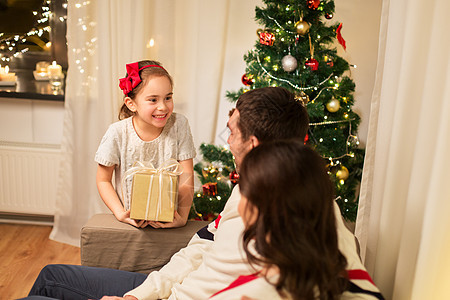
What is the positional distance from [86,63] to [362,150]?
1737 mm

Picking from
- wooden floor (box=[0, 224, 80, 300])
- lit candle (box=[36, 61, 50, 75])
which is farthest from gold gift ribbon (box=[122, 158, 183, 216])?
lit candle (box=[36, 61, 50, 75])

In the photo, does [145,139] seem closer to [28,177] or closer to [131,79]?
[131,79]

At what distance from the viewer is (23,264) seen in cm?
261

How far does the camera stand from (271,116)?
1312 mm

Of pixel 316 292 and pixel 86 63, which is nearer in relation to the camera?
pixel 316 292

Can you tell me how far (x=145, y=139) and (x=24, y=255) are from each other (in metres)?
1.41

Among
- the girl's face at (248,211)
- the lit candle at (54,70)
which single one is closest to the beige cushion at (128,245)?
the girl's face at (248,211)

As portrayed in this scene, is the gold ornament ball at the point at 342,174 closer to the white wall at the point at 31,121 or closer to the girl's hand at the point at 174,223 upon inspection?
the girl's hand at the point at 174,223

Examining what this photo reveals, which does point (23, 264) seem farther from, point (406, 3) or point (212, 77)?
point (406, 3)

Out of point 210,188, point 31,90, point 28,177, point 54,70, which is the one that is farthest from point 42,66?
point 210,188

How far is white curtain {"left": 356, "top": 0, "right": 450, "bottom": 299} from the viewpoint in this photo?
1.07 m

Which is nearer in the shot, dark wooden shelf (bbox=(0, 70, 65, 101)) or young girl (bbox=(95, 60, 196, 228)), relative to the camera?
young girl (bbox=(95, 60, 196, 228))

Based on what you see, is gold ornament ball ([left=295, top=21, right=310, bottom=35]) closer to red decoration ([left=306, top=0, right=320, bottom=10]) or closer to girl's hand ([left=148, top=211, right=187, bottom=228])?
red decoration ([left=306, top=0, right=320, bottom=10])

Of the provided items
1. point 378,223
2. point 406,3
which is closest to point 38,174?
point 378,223
